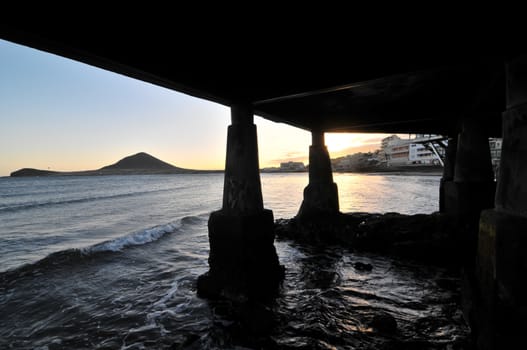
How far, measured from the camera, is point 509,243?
10.3 ft

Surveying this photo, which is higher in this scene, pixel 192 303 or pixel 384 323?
pixel 384 323

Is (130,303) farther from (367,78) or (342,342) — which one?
(367,78)

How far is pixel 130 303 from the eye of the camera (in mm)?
6785

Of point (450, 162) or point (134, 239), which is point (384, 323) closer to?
point (450, 162)

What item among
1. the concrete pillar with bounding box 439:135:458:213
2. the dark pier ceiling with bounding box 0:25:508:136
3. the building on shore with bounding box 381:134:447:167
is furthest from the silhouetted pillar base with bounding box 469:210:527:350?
the building on shore with bounding box 381:134:447:167

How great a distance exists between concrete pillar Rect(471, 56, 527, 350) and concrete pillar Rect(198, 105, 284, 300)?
4122 mm

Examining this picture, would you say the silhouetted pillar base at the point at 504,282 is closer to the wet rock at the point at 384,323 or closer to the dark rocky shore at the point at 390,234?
the wet rock at the point at 384,323

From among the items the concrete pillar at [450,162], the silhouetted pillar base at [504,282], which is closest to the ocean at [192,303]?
the silhouetted pillar base at [504,282]

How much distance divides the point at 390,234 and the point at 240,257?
715 cm

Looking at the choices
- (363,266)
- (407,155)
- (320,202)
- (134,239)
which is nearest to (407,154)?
(407,155)

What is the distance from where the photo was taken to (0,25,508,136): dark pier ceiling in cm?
351

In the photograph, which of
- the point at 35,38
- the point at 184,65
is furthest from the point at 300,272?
the point at 35,38

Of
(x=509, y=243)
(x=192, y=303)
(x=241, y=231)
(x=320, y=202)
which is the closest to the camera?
(x=509, y=243)

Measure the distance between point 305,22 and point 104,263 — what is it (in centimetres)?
1197
